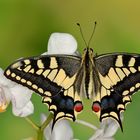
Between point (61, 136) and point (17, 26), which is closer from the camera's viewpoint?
point (61, 136)

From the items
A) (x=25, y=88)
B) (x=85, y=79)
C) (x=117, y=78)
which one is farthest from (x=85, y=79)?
(x=25, y=88)

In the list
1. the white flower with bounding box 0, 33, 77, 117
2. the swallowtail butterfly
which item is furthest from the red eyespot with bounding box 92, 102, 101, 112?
the white flower with bounding box 0, 33, 77, 117

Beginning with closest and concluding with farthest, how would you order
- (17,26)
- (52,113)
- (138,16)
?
1. (52,113)
2. (17,26)
3. (138,16)

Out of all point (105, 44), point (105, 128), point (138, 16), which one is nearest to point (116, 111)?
point (105, 128)

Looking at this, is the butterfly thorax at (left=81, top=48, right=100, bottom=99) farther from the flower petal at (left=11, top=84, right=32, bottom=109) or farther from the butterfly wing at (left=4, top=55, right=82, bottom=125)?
the flower petal at (left=11, top=84, right=32, bottom=109)

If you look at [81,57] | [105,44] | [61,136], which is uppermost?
[81,57]

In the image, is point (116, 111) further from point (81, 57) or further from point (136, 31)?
point (136, 31)
